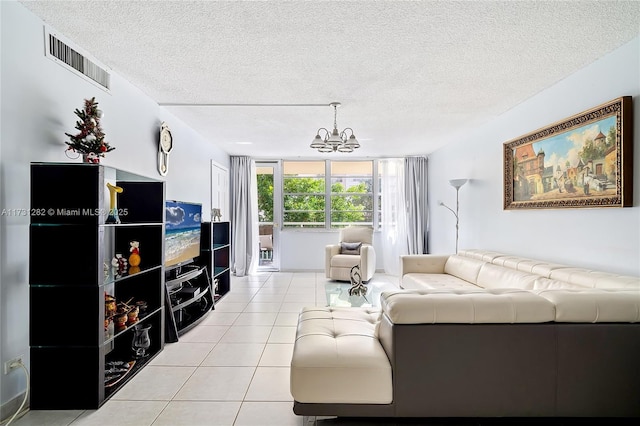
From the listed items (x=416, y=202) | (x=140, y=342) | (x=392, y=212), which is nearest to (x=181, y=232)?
(x=140, y=342)

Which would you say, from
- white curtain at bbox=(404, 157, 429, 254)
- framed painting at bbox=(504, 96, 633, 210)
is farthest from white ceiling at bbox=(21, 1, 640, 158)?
white curtain at bbox=(404, 157, 429, 254)

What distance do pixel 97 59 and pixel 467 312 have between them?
317 centimetres

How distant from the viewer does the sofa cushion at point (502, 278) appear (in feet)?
9.58

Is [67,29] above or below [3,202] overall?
above

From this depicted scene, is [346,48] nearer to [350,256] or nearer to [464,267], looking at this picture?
[464,267]

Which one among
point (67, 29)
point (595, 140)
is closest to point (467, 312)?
point (595, 140)

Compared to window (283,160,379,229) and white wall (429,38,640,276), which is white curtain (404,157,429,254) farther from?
white wall (429,38,640,276)

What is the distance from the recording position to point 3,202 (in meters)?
1.95

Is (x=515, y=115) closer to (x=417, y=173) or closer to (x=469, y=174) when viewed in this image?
(x=469, y=174)

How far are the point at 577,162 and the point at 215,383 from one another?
133 inches

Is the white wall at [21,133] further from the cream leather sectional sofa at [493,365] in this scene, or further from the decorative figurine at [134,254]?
the cream leather sectional sofa at [493,365]

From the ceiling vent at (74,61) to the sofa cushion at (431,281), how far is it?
12.0 feet

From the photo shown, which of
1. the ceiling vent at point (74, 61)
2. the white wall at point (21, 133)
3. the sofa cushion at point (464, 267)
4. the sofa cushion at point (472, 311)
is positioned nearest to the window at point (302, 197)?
the sofa cushion at point (464, 267)

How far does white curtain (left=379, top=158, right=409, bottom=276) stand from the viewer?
22.9 feet
